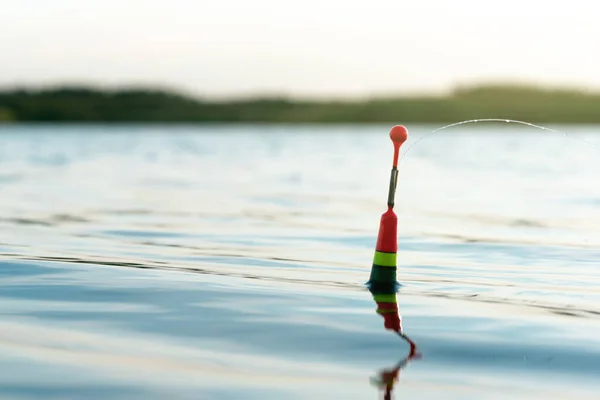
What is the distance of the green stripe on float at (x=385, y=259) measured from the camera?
26.5ft

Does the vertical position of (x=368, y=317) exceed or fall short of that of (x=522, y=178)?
it falls short

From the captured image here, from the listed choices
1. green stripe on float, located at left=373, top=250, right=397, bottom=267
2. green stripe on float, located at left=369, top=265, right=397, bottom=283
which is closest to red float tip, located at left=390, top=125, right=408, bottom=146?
green stripe on float, located at left=373, top=250, right=397, bottom=267

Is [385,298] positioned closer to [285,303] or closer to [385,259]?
[385,259]

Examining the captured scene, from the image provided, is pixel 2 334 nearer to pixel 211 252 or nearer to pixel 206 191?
pixel 211 252

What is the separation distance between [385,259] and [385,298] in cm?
34

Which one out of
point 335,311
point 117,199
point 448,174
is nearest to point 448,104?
point 448,174

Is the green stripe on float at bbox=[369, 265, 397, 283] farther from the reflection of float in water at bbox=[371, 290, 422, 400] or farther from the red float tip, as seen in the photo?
the red float tip

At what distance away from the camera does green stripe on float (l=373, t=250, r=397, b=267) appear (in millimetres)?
8078

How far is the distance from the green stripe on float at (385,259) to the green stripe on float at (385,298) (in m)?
0.24

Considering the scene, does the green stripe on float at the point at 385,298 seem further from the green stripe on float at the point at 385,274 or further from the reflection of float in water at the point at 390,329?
the green stripe on float at the point at 385,274

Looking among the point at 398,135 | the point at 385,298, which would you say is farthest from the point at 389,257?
the point at 398,135

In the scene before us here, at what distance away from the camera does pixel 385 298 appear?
796 centimetres

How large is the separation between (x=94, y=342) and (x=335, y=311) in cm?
187

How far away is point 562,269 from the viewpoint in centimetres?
1006
